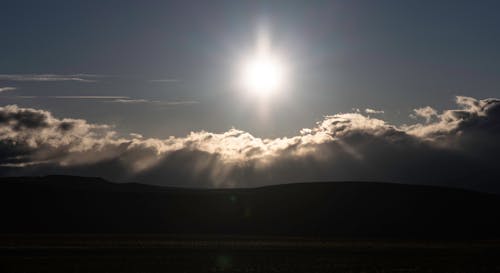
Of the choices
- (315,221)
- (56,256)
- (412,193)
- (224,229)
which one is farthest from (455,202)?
(56,256)

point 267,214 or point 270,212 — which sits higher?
point 270,212

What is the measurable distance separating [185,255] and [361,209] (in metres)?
96.5

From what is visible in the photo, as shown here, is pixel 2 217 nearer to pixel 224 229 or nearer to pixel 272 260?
pixel 224 229

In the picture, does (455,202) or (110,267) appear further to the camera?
(455,202)

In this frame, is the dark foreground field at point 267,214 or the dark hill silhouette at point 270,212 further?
the dark hill silhouette at point 270,212

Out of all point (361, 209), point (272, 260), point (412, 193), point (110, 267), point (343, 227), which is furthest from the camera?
point (412, 193)

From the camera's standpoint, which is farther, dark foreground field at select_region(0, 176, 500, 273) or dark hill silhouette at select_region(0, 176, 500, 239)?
dark hill silhouette at select_region(0, 176, 500, 239)

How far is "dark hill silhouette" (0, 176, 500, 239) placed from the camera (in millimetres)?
144125

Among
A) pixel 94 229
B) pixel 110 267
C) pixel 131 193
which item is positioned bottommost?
pixel 110 267

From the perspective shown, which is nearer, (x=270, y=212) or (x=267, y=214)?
(x=267, y=214)

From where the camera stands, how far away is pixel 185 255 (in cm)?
6600

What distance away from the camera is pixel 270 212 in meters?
161

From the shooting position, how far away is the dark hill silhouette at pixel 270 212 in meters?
144

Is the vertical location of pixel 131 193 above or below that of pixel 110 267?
above
